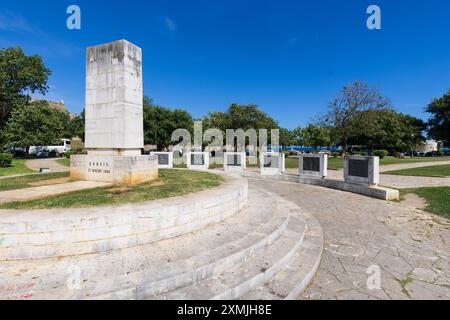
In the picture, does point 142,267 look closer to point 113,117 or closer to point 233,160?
point 113,117

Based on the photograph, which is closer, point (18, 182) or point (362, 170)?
point (18, 182)

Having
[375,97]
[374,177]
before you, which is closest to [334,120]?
[375,97]

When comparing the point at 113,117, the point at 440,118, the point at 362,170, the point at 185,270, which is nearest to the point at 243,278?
the point at 185,270

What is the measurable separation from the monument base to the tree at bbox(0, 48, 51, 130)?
Answer: 32282mm

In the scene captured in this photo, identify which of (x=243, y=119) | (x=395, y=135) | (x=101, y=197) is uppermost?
(x=243, y=119)

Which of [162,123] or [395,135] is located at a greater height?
[162,123]

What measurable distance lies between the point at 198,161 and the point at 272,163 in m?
6.04

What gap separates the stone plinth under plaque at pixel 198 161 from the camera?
1795 centimetres

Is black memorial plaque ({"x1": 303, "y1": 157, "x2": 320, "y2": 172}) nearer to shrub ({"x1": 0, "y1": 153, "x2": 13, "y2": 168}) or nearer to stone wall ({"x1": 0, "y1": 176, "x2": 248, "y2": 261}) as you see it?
stone wall ({"x1": 0, "y1": 176, "x2": 248, "y2": 261})

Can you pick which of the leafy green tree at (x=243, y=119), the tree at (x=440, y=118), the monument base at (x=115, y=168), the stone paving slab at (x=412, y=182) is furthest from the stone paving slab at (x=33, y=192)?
the tree at (x=440, y=118)

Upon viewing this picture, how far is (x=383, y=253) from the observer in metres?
4.26

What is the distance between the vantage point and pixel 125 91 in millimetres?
6543

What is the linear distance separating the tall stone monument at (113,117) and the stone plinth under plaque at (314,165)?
9441mm

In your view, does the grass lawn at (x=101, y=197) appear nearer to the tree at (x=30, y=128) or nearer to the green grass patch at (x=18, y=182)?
the green grass patch at (x=18, y=182)
